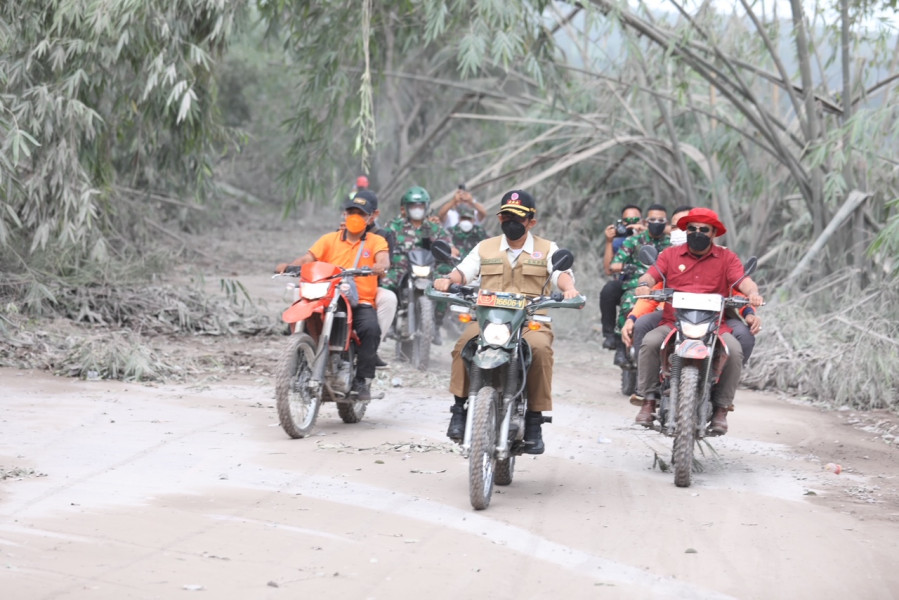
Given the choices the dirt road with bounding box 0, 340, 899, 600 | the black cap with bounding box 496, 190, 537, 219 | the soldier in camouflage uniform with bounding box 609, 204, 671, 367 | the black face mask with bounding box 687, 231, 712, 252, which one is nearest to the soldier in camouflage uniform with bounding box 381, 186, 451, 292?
the soldier in camouflage uniform with bounding box 609, 204, 671, 367

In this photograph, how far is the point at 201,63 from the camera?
12.4 metres

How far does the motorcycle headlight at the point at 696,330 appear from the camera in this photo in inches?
293

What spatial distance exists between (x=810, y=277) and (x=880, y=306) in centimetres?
259

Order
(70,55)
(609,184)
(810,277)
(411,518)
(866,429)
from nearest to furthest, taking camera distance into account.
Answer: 1. (411,518)
2. (866,429)
3. (70,55)
4. (810,277)
5. (609,184)

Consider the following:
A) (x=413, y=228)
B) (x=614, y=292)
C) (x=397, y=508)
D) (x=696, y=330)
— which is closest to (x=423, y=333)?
(x=413, y=228)

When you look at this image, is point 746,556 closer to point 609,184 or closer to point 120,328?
point 120,328

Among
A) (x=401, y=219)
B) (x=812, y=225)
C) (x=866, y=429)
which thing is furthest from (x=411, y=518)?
(x=812, y=225)

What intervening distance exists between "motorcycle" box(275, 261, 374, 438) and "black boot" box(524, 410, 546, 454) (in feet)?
6.01

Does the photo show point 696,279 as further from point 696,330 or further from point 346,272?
point 346,272

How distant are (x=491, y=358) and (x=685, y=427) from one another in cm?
141

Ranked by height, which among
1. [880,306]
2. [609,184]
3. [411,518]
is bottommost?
[411,518]

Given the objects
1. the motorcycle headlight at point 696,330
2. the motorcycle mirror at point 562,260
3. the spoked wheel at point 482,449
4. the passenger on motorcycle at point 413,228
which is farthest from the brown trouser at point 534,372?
the passenger on motorcycle at point 413,228

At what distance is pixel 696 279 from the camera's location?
7.81 metres

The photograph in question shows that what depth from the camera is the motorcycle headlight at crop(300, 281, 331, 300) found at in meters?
8.61
